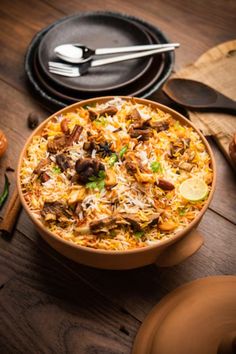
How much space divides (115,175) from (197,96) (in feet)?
2.28

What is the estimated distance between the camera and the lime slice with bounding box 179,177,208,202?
56.6 inches

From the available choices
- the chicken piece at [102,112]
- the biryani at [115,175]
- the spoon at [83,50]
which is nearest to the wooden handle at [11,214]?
the biryani at [115,175]

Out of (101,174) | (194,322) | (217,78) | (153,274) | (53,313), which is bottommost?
(53,313)

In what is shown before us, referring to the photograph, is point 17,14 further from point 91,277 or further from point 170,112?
point 91,277

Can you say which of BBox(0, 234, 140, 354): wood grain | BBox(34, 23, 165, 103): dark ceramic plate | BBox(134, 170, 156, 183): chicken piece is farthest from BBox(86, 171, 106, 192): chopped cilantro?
BBox(34, 23, 165, 103): dark ceramic plate

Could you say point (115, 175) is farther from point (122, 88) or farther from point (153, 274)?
point (122, 88)

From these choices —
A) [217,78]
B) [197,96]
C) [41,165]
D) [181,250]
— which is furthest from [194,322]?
[217,78]

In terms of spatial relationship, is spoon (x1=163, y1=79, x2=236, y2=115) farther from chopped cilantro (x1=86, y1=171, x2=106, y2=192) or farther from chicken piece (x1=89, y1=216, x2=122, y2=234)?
chicken piece (x1=89, y1=216, x2=122, y2=234)

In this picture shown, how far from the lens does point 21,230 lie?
5.53ft

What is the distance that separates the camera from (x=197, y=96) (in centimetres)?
197

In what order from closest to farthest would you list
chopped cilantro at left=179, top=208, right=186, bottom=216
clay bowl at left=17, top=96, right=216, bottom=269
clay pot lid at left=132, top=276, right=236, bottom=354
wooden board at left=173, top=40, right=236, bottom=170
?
clay pot lid at left=132, top=276, right=236, bottom=354, clay bowl at left=17, top=96, right=216, bottom=269, chopped cilantro at left=179, top=208, right=186, bottom=216, wooden board at left=173, top=40, right=236, bottom=170

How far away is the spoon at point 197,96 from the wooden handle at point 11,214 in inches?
31.8

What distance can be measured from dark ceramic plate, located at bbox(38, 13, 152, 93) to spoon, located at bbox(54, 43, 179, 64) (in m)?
0.05

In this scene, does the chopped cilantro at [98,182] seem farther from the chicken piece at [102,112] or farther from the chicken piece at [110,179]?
the chicken piece at [102,112]
